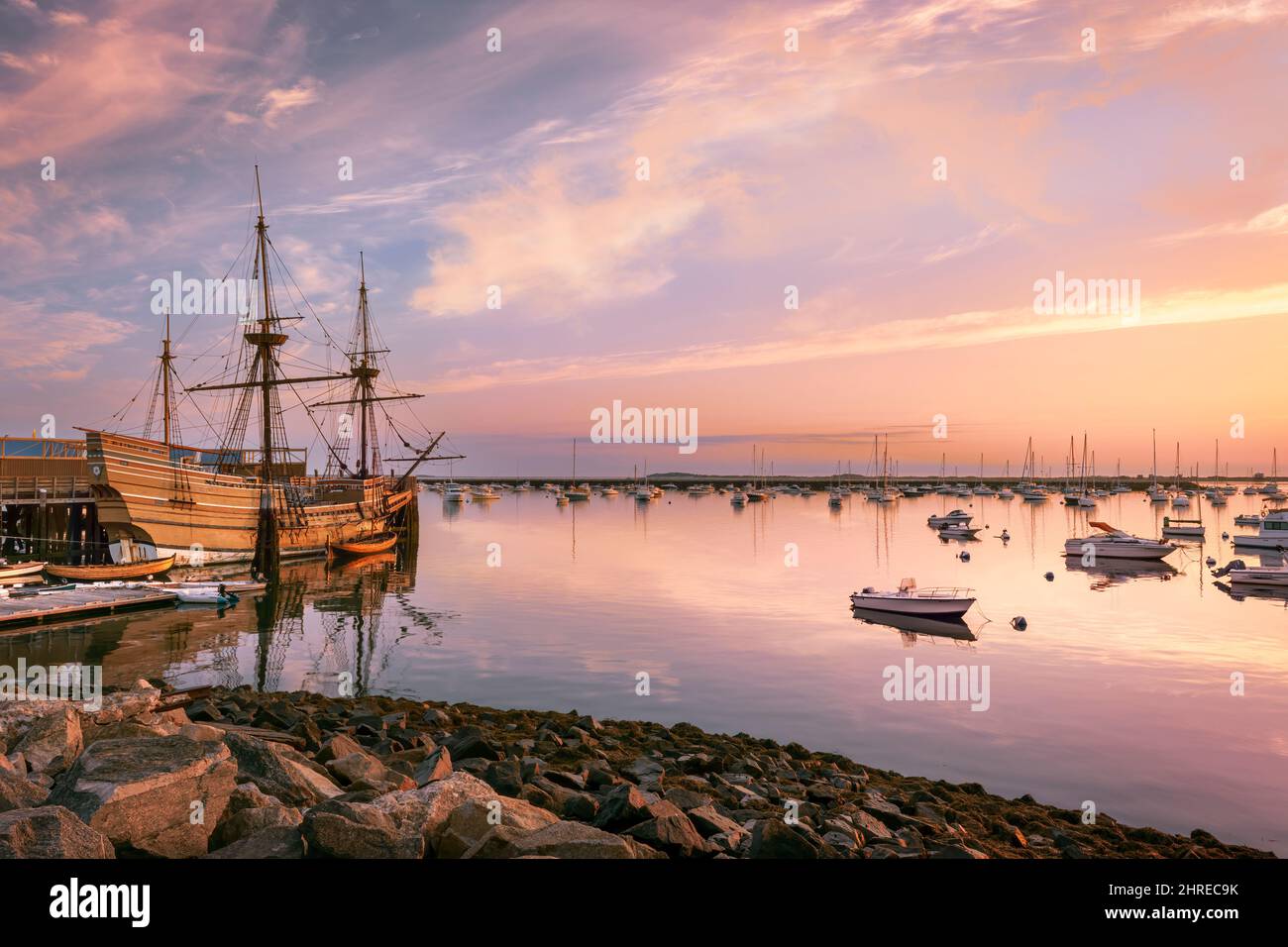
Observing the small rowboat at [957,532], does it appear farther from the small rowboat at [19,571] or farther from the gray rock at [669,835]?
the gray rock at [669,835]

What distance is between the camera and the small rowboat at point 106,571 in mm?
41159

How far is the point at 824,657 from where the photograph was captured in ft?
104

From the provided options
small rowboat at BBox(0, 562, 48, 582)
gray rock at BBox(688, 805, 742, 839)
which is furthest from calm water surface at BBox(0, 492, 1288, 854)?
gray rock at BBox(688, 805, 742, 839)

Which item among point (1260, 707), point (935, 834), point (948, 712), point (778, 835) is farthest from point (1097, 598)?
point (778, 835)

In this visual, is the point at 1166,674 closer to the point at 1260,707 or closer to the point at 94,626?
the point at 1260,707

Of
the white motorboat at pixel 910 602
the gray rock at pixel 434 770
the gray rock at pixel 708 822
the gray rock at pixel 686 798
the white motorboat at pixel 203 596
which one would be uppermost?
the gray rock at pixel 434 770

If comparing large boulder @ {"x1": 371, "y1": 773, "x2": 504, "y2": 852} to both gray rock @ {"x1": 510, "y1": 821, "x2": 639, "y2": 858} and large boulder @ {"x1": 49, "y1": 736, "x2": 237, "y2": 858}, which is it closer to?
gray rock @ {"x1": 510, "y1": 821, "x2": 639, "y2": 858}

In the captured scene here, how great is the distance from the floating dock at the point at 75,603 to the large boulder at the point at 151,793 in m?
29.0

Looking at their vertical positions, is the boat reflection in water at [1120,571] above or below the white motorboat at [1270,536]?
below

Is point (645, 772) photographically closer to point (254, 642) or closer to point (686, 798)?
point (686, 798)

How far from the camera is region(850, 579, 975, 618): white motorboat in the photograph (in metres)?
38.4

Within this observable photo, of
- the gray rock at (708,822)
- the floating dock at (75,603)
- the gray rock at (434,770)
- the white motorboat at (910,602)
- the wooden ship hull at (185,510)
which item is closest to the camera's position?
the gray rock at (708,822)

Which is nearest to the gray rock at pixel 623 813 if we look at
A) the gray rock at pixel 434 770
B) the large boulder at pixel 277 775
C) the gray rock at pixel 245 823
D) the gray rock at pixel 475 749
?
the gray rock at pixel 434 770

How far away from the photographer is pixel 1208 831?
16250 millimetres
